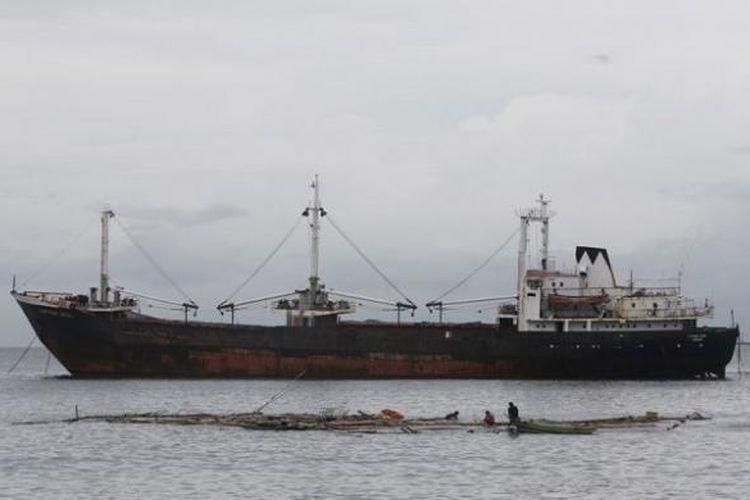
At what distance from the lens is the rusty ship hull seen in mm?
93125

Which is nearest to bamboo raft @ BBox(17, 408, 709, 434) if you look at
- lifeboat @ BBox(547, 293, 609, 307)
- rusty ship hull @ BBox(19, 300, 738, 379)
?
rusty ship hull @ BBox(19, 300, 738, 379)

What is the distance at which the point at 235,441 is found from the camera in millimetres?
55594

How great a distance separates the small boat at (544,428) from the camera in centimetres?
5669

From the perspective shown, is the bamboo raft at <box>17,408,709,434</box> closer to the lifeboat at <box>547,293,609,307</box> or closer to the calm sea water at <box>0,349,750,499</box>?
the calm sea water at <box>0,349,750,499</box>

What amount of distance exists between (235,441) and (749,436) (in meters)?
21.6

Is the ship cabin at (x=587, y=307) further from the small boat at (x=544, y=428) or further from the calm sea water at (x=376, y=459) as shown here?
the small boat at (x=544, y=428)

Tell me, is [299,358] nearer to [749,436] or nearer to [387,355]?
[387,355]

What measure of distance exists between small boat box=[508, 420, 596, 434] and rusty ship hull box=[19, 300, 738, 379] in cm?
3568

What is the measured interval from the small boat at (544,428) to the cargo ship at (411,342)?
1405 inches

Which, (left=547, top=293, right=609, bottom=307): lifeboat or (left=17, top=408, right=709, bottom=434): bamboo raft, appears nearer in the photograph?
(left=17, top=408, right=709, bottom=434): bamboo raft

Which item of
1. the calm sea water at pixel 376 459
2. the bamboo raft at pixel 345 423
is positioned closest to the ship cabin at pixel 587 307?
Answer: the calm sea water at pixel 376 459

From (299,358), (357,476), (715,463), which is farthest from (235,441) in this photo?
(299,358)

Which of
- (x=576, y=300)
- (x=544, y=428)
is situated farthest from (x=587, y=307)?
(x=544, y=428)

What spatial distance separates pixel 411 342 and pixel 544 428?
3884cm
